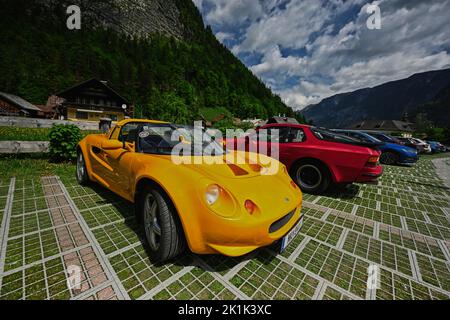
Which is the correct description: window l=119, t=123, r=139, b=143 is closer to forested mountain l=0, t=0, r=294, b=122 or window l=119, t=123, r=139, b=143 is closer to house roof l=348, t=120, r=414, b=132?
forested mountain l=0, t=0, r=294, b=122

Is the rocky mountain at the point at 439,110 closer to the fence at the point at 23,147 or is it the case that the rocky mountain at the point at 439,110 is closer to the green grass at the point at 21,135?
the fence at the point at 23,147

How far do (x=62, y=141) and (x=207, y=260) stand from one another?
5.86 m

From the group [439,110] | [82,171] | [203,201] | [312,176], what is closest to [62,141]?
[82,171]

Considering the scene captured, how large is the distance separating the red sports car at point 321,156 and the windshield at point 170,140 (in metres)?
2.04

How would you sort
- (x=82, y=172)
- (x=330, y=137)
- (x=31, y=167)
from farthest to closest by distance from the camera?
(x=31, y=167) < (x=330, y=137) < (x=82, y=172)

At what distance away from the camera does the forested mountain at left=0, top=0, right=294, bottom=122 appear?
146 ft

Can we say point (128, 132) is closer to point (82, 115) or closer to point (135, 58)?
point (82, 115)

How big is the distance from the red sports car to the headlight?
3067mm

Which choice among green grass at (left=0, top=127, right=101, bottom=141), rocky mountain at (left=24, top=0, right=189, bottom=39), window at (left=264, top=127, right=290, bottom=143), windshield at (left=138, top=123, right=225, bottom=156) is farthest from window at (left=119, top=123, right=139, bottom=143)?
rocky mountain at (left=24, top=0, right=189, bottom=39)

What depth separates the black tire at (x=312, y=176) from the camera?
13.1 ft

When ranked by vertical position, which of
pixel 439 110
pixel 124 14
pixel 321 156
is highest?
pixel 124 14

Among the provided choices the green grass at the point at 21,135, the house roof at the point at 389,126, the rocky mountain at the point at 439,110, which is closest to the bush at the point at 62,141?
the green grass at the point at 21,135

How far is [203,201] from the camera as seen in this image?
1.55 metres
